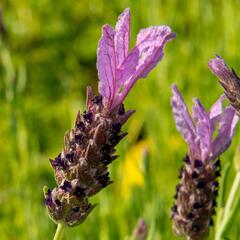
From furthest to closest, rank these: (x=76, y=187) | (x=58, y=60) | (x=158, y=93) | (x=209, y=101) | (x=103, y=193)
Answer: (x=58, y=60), (x=158, y=93), (x=209, y=101), (x=103, y=193), (x=76, y=187)

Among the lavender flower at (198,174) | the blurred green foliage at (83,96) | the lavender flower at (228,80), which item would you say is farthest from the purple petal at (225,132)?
the blurred green foliage at (83,96)

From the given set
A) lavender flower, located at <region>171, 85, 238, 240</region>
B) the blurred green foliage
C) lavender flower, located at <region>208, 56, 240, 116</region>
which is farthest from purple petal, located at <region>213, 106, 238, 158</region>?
the blurred green foliage

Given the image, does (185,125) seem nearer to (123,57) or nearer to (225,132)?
(225,132)

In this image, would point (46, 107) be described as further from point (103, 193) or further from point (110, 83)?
point (110, 83)

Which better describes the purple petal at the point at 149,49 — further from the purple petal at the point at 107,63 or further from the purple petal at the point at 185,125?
the purple petal at the point at 185,125

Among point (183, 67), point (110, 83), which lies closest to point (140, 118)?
point (183, 67)

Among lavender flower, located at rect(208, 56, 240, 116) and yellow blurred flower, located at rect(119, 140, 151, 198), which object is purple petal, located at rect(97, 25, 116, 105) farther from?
yellow blurred flower, located at rect(119, 140, 151, 198)
